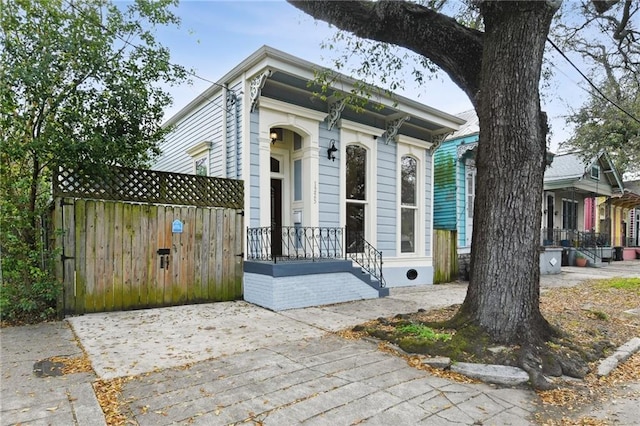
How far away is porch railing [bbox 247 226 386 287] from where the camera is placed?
693 cm

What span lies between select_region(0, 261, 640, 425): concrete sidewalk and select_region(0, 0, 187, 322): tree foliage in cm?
161

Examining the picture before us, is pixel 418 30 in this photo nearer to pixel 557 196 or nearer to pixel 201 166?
pixel 201 166

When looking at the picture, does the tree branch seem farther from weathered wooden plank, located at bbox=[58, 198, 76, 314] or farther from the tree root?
weathered wooden plank, located at bbox=[58, 198, 76, 314]

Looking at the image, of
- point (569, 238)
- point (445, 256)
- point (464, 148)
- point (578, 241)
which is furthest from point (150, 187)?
point (578, 241)

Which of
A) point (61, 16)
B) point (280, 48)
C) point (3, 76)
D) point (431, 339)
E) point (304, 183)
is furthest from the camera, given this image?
point (304, 183)

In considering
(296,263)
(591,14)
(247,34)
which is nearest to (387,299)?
(296,263)

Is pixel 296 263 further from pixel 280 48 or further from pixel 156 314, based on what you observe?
pixel 280 48

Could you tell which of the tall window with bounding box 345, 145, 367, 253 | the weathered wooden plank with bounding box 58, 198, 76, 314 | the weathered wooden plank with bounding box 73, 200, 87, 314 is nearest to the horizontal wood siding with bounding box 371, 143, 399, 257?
the tall window with bounding box 345, 145, 367, 253

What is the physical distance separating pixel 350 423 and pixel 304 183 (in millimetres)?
5532

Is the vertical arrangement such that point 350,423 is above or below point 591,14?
below

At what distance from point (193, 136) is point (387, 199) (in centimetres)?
474

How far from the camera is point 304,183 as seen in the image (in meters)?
7.64

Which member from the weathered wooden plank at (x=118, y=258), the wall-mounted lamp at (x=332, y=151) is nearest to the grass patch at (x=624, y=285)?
the wall-mounted lamp at (x=332, y=151)

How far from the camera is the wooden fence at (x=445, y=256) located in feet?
33.3
